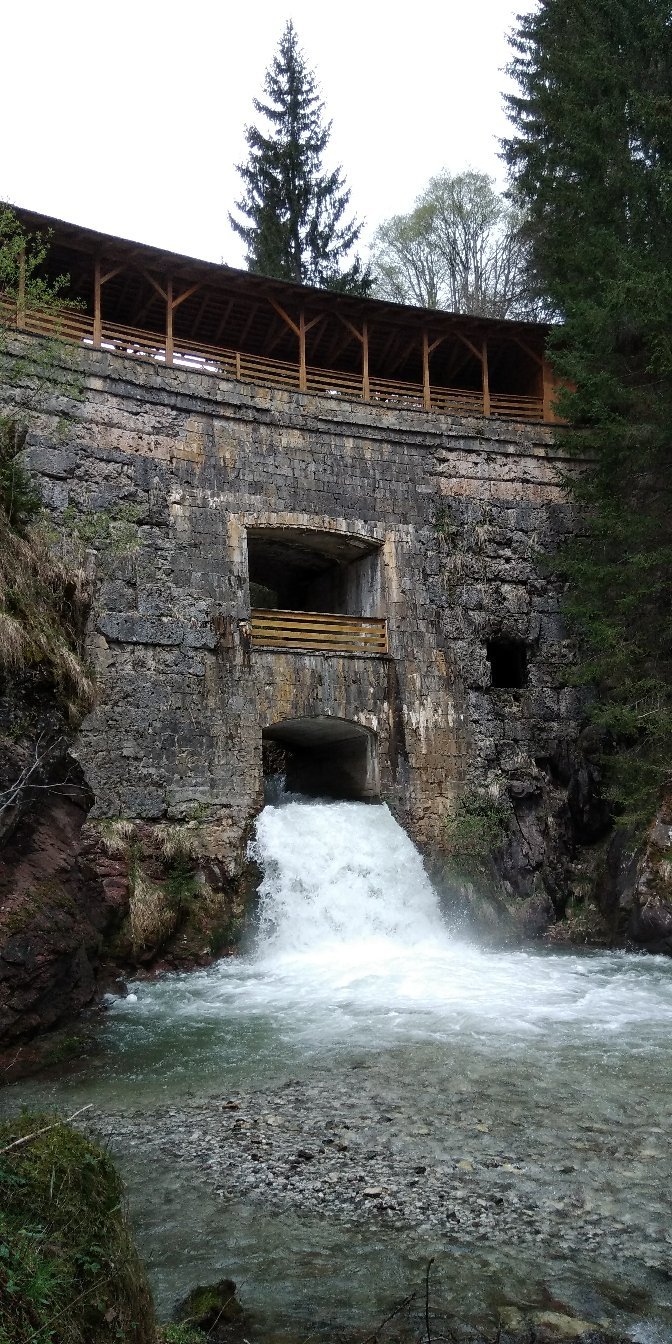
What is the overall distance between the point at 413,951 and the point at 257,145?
70.7ft

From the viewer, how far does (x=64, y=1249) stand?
2.83 meters

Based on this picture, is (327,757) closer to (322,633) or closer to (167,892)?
(322,633)

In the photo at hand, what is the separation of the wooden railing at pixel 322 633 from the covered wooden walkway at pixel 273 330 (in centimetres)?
402

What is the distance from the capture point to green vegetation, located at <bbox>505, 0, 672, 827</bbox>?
46.6 feet

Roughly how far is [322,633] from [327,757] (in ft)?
8.68

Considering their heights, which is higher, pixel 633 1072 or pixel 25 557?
pixel 25 557

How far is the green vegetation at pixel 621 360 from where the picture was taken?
14.2 metres

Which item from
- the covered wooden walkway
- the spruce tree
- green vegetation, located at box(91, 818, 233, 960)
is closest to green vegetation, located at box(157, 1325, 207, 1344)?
green vegetation, located at box(91, 818, 233, 960)

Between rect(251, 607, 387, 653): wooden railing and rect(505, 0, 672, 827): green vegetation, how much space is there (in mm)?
3344

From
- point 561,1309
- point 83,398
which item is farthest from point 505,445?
point 561,1309

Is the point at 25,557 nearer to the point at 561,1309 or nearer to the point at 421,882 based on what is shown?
the point at 561,1309

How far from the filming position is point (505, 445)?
17.3 meters

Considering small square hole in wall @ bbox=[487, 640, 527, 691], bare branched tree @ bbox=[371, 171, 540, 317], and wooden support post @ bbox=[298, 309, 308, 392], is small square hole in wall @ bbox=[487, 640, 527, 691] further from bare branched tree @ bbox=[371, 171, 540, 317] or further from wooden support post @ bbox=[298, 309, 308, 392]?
bare branched tree @ bbox=[371, 171, 540, 317]

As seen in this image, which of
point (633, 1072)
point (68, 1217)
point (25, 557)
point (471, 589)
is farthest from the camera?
point (471, 589)
